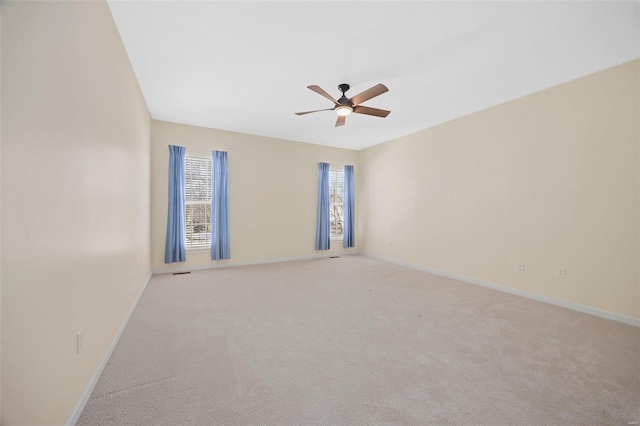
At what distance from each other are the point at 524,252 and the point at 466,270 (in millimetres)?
897

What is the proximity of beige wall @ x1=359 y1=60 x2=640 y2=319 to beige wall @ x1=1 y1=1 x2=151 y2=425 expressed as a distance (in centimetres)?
460

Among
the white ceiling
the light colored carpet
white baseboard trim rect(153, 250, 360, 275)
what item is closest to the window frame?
white baseboard trim rect(153, 250, 360, 275)

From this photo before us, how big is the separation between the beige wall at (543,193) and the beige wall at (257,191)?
236cm

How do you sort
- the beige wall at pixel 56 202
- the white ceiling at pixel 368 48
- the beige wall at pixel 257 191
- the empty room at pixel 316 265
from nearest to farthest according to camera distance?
the beige wall at pixel 56 202, the empty room at pixel 316 265, the white ceiling at pixel 368 48, the beige wall at pixel 257 191

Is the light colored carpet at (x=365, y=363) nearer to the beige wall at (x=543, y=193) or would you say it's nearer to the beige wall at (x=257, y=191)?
the beige wall at (x=543, y=193)

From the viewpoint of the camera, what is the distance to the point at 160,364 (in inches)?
75.2

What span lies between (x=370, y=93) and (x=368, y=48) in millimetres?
428

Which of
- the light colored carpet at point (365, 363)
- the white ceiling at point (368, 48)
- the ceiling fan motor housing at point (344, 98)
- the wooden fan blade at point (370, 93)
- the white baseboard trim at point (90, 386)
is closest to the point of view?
the white baseboard trim at point (90, 386)

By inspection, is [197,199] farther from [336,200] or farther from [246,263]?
[336,200]

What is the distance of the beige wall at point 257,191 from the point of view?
452 centimetres

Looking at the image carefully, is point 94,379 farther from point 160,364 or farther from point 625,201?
point 625,201

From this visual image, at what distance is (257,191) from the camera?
17.6 ft

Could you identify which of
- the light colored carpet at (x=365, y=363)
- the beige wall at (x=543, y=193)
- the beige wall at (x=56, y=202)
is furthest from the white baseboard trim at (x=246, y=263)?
the beige wall at (x=56, y=202)

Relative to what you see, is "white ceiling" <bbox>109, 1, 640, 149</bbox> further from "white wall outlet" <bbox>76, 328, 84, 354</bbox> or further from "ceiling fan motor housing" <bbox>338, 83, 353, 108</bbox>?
"white wall outlet" <bbox>76, 328, 84, 354</bbox>
